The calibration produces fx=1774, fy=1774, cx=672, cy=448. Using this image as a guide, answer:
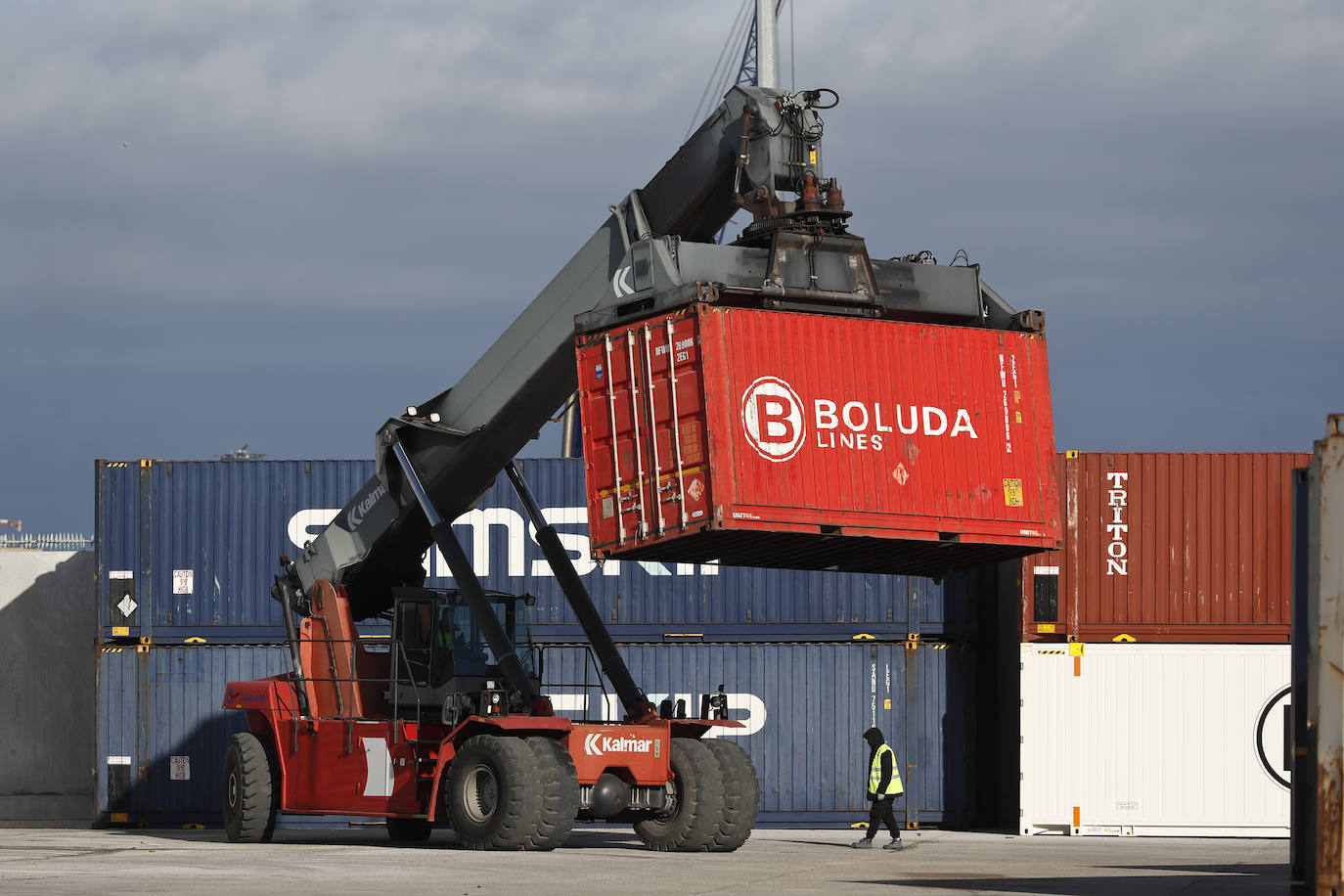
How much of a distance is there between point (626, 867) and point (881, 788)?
4.46 m

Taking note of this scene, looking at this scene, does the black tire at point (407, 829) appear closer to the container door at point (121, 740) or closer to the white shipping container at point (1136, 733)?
the container door at point (121, 740)

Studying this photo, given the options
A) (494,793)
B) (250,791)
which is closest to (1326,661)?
(494,793)

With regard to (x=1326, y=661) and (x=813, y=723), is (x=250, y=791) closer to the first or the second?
(x=813, y=723)

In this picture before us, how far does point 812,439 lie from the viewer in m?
14.5

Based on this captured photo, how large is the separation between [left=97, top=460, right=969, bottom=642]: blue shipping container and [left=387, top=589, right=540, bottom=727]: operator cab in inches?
200

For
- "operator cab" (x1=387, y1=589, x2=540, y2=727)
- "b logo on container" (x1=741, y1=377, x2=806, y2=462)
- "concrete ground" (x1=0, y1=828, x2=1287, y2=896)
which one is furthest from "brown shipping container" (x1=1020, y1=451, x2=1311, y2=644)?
"b logo on container" (x1=741, y1=377, x2=806, y2=462)

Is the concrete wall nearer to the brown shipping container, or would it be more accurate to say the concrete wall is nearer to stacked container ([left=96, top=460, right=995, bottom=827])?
stacked container ([left=96, top=460, right=995, bottom=827])

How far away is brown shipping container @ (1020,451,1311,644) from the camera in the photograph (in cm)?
2150

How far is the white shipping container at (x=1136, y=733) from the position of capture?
2144cm

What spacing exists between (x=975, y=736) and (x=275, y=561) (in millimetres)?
9320

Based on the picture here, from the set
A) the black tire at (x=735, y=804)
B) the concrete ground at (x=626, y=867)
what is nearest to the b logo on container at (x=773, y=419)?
the concrete ground at (x=626, y=867)

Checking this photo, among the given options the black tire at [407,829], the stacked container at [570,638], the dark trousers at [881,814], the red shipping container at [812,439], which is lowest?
the black tire at [407,829]

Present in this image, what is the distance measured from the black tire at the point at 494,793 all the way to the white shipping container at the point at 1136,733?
25.6 ft

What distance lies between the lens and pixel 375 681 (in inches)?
718
